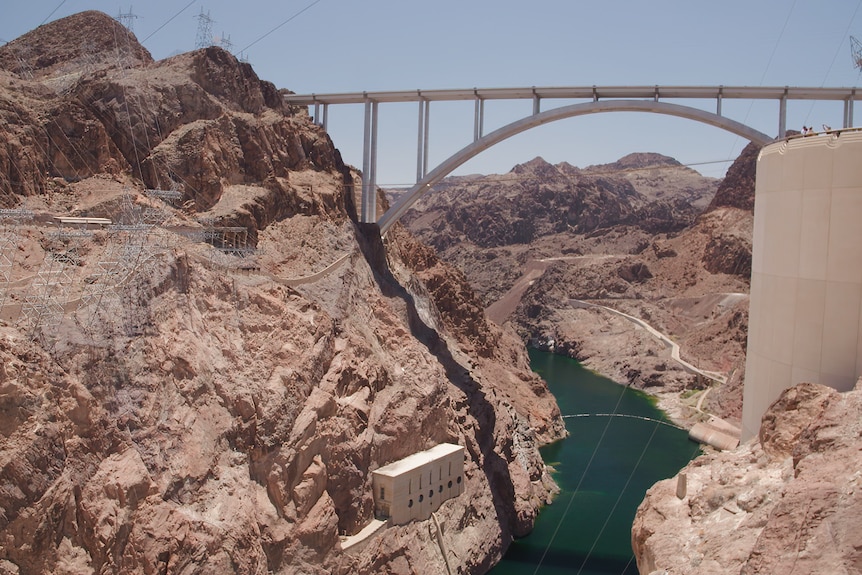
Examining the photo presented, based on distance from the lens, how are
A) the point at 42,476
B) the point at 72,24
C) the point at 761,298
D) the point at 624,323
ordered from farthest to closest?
the point at 624,323 → the point at 72,24 → the point at 42,476 → the point at 761,298

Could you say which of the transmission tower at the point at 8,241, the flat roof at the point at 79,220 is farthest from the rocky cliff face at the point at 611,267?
the transmission tower at the point at 8,241

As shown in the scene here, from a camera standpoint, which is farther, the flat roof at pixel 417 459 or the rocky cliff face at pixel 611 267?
the rocky cliff face at pixel 611 267

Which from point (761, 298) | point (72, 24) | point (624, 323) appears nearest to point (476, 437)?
point (761, 298)

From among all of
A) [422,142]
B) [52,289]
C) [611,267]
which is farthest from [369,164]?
[611,267]

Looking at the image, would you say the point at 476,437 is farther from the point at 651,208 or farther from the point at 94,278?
the point at 651,208

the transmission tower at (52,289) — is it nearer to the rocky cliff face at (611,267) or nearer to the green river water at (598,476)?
the green river water at (598,476)
